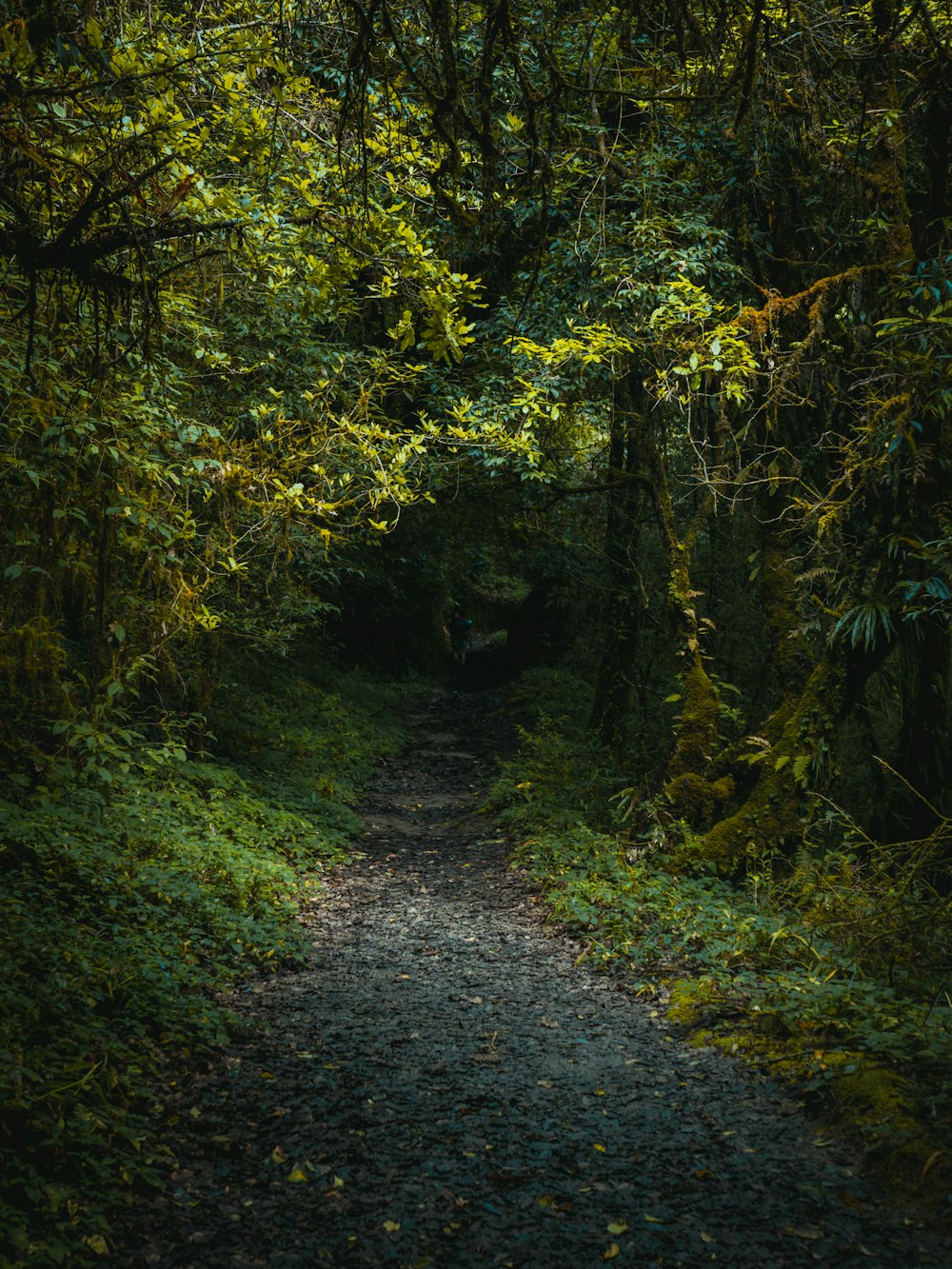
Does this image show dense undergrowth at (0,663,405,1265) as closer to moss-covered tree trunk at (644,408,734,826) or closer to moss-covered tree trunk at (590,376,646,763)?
moss-covered tree trunk at (644,408,734,826)

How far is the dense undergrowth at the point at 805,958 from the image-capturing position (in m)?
3.72

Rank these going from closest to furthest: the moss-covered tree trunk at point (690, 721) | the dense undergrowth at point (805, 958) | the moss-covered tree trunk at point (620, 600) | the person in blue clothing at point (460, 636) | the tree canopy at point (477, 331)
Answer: the dense undergrowth at point (805, 958)
the tree canopy at point (477, 331)
the moss-covered tree trunk at point (690, 721)
the moss-covered tree trunk at point (620, 600)
the person in blue clothing at point (460, 636)

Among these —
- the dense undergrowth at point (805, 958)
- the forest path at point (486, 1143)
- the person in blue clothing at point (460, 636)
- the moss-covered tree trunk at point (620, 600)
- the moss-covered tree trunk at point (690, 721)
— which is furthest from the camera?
the person in blue clothing at point (460, 636)

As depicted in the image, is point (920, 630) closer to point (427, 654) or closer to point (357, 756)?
point (357, 756)

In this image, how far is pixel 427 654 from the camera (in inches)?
906

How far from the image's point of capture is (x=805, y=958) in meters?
5.30

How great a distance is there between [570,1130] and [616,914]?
117 inches

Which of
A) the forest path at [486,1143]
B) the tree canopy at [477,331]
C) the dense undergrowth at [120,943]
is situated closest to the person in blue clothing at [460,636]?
the tree canopy at [477,331]

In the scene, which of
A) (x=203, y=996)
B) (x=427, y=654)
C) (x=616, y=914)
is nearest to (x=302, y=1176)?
(x=203, y=996)

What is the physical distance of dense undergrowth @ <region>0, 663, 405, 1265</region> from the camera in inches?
122

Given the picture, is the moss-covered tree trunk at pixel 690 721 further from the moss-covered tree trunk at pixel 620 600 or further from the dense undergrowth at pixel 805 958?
the moss-covered tree trunk at pixel 620 600

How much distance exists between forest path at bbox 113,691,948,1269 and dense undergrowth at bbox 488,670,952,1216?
22cm

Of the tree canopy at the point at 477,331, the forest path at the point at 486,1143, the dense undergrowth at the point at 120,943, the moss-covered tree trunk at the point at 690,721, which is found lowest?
the forest path at the point at 486,1143

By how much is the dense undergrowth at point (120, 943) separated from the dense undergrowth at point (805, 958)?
243 cm
